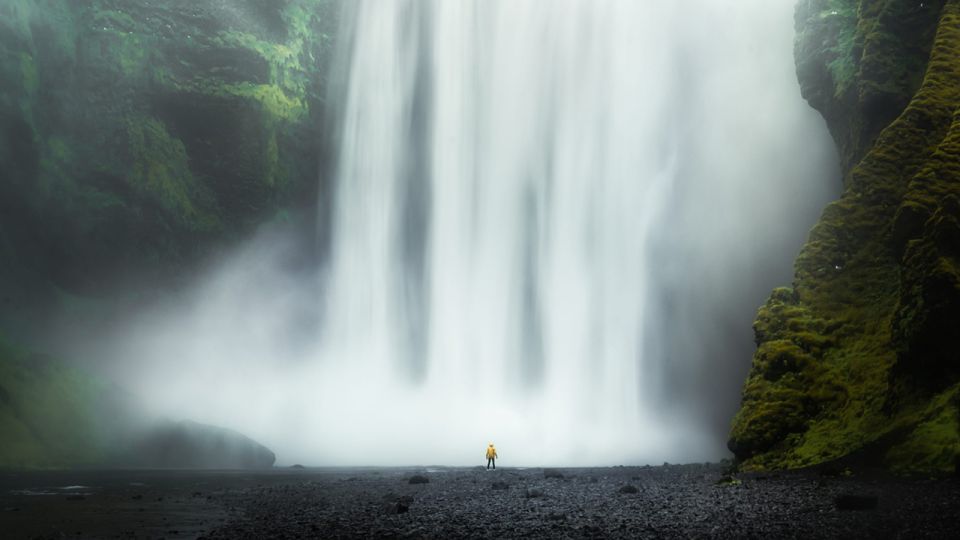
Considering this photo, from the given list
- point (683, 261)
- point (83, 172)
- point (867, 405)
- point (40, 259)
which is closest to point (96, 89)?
point (83, 172)

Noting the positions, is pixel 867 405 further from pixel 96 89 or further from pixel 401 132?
pixel 96 89

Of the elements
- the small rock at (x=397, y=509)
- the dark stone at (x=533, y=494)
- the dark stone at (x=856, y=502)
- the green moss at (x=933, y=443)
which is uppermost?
the green moss at (x=933, y=443)

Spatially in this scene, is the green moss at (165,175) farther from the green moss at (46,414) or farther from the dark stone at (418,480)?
the dark stone at (418,480)

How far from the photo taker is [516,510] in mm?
15672

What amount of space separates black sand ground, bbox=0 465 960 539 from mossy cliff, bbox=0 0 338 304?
91.2 ft

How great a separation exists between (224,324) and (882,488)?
45.3 meters

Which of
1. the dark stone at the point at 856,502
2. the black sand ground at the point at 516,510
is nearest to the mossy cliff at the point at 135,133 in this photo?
the black sand ground at the point at 516,510

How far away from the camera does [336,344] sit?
173ft

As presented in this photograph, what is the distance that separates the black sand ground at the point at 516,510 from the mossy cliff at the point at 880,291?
223 centimetres

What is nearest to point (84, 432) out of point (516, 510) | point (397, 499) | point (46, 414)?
point (46, 414)

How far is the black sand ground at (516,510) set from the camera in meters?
12.1

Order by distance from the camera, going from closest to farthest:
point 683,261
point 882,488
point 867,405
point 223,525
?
1. point 223,525
2. point 882,488
3. point 867,405
4. point 683,261

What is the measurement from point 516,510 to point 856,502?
21.8ft

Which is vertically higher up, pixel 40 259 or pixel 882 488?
pixel 40 259
